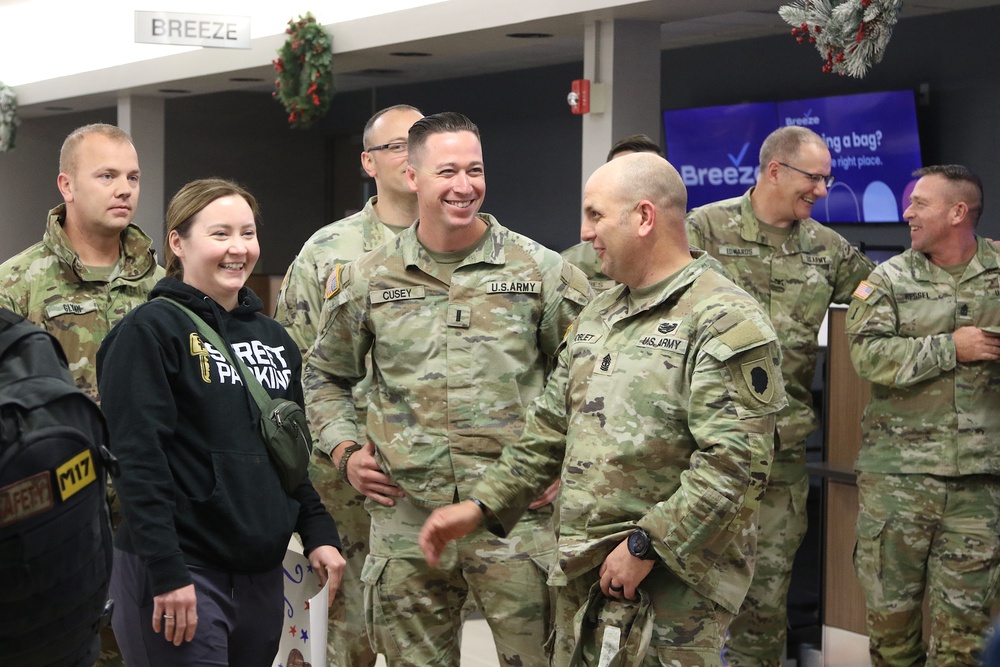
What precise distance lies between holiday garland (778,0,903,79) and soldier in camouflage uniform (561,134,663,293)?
2.27 ft

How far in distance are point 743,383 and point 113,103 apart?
10946mm

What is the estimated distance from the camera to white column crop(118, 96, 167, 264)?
Answer: 11258 millimetres

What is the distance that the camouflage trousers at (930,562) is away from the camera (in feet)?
13.9

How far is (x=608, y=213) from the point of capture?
2699 millimetres

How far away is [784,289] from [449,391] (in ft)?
5.78

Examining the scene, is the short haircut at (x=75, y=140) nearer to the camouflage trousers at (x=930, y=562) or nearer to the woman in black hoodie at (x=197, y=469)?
the woman in black hoodie at (x=197, y=469)

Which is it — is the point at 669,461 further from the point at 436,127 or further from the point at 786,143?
the point at 786,143

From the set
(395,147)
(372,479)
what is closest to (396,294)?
(372,479)

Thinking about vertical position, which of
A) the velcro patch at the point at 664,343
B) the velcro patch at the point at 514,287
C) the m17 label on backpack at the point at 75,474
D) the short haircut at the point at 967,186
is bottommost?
the m17 label on backpack at the point at 75,474

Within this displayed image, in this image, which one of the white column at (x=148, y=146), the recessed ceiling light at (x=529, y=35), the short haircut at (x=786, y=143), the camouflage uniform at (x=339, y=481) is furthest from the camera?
the white column at (x=148, y=146)

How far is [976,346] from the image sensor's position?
13.6ft

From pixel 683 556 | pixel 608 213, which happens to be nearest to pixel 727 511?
pixel 683 556

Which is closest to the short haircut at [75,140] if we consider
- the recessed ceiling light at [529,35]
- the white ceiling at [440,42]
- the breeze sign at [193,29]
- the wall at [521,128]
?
the white ceiling at [440,42]

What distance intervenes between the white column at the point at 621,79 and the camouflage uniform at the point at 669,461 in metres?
4.05
